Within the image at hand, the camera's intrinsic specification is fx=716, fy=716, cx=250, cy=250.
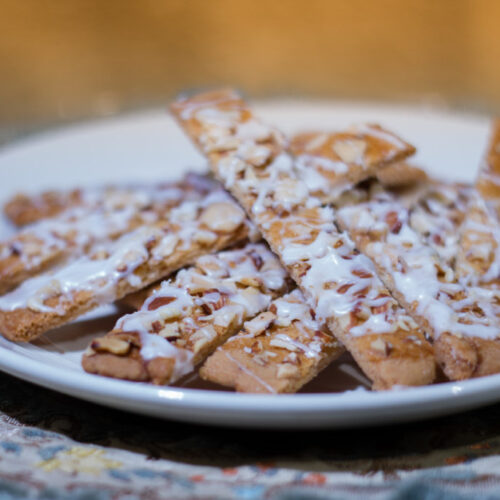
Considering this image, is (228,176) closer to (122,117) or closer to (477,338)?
(477,338)

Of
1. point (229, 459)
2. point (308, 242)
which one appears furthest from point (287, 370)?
point (308, 242)

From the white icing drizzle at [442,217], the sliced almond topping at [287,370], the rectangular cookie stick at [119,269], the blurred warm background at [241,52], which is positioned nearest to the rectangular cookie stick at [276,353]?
the sliced almond topping at [287,370]

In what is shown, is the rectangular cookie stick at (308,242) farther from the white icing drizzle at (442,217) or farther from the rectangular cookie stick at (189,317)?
the white icing drizzle at (442,217)

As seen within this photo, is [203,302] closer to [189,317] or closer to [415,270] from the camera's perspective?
[189,317]

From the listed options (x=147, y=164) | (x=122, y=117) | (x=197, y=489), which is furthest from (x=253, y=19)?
(x=197, y=489)

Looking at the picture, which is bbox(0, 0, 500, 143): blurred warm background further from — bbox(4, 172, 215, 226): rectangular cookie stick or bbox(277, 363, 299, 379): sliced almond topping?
bbox(277, 363, 299, 379): sliced almond topping

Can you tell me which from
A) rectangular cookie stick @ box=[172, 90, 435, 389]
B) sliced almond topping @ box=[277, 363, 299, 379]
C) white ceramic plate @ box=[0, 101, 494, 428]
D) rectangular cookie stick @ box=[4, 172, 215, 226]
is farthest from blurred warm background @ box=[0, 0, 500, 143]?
sliced almond topping @ box=[277, 363, 299, 379]

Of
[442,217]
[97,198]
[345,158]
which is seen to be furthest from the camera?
[97,198]
